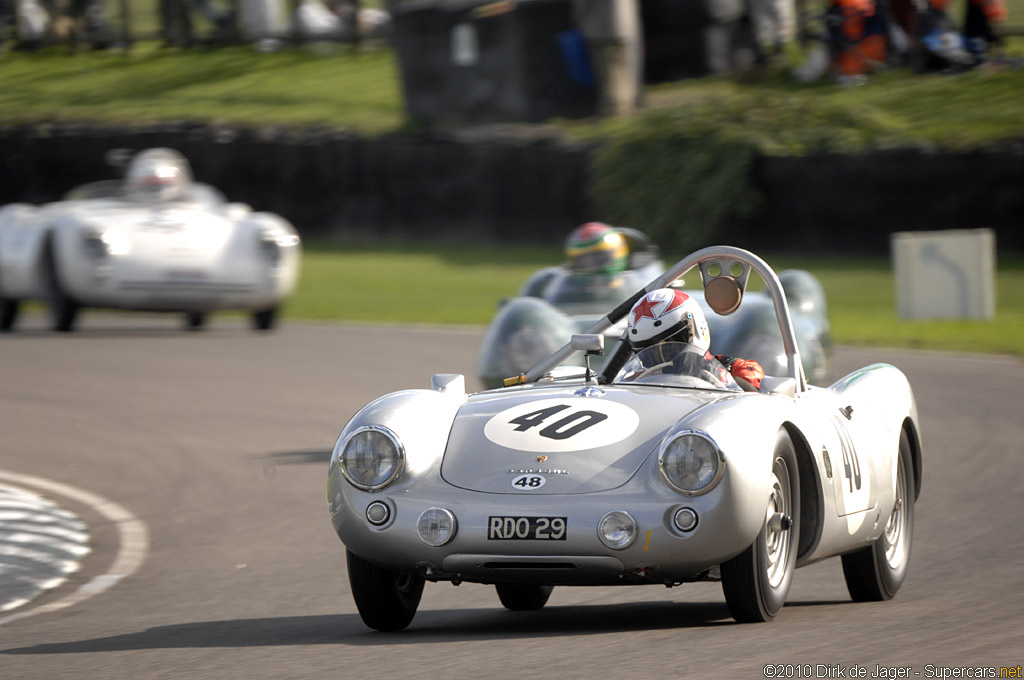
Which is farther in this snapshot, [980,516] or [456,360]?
[456,360]

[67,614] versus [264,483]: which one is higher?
[67,614]

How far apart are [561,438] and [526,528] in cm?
38

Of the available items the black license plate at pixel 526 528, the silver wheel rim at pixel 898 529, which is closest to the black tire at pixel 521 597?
the black license plate at pixel 526 528

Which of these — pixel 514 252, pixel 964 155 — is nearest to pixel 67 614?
pixel 964 155

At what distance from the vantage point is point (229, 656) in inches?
212

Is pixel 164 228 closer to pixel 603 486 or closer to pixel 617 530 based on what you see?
pixel 603 486

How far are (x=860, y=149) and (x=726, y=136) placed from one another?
2012mm

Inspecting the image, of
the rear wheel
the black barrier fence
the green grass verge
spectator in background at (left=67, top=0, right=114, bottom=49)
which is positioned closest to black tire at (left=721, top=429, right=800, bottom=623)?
the green grass verge

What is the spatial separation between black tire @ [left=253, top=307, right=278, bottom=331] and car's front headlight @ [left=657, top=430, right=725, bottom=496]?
12797 millimetres

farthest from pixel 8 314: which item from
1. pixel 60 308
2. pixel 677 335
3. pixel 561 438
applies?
pixel 561 438

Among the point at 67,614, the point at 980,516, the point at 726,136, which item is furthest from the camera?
the point at 726,136

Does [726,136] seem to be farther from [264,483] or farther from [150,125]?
[264,483]

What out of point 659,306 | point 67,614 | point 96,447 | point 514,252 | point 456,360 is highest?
point 659,306

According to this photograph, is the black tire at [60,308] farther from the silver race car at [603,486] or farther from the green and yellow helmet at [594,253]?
the silver race car at [603,486]
